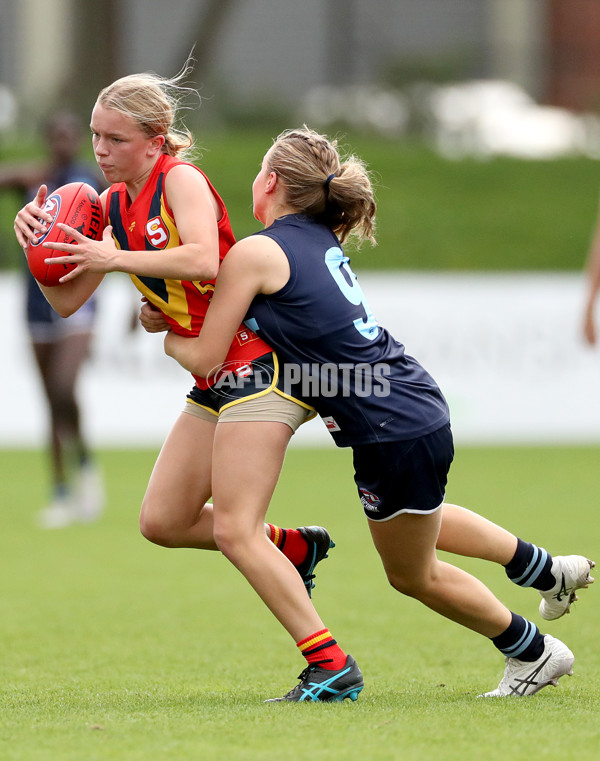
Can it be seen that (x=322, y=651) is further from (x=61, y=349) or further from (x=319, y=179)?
(x=61, y=349)

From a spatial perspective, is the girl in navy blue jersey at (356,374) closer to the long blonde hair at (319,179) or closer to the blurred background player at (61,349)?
the long blonde hair at (319,179)

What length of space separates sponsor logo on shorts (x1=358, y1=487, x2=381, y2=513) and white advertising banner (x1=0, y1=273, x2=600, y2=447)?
9501mm

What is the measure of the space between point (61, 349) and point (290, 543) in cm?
473

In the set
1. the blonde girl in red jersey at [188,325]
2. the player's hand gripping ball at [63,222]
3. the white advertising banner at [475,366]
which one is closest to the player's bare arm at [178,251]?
the blonde girl in red jersey at [188,325]

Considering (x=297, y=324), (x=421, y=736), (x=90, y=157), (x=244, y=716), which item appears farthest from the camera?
(x=90, y=157)

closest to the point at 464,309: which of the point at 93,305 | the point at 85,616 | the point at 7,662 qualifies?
the point at 93,305

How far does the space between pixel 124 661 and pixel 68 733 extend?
4.03 ft

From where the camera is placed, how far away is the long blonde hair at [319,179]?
4.07 meters

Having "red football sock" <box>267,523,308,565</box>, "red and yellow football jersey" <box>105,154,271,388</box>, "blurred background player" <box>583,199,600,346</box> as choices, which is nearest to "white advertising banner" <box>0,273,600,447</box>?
"blurred background player" <box>583,199,600,346</box>

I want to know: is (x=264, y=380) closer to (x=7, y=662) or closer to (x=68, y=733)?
(x=68, y=733)

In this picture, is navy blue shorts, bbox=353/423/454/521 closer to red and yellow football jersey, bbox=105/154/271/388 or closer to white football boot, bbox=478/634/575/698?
red and yellow football jersey, bbox=105/154/271/388

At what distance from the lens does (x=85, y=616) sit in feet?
18.7

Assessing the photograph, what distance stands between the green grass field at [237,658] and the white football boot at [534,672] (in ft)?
0.24

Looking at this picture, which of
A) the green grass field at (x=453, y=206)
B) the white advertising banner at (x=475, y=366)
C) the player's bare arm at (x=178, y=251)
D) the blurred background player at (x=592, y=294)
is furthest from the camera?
the green grass field at (x=453, y=206)
